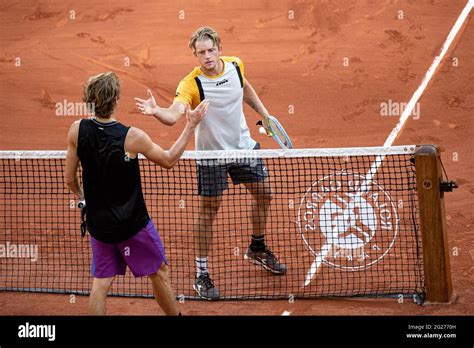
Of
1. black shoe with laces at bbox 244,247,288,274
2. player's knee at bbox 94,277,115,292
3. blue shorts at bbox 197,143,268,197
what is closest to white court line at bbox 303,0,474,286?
black shoe with laces at bbox 244,247,288,274

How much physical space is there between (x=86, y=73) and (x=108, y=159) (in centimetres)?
747

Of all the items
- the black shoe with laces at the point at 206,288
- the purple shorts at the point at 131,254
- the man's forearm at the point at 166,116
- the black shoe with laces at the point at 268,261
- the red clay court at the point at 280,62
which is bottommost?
the black shoe with laces at the point at 206,288

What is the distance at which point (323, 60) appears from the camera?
42.1ft

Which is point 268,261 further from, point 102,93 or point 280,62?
point 280,62

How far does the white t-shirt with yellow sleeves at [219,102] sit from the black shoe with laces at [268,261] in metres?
1.08

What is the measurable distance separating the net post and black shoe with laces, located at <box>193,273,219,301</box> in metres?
1.89

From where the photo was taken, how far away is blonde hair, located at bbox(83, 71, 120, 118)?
19.2 ft

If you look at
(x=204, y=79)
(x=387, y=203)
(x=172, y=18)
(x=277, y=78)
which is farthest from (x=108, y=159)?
(x=172, y=18)

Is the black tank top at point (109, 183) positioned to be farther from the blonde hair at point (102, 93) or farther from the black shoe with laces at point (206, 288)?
the black shoe with laces at point (206, 288)

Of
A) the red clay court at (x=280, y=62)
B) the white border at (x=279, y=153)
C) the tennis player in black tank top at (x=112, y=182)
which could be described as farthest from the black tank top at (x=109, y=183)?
A: the red clay court at (x=280, y=62)

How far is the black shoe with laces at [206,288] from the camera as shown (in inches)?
303

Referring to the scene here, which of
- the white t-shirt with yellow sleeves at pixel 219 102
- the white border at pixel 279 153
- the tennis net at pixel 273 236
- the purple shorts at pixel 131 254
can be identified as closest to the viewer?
the purple shorts at pixel 131 254
